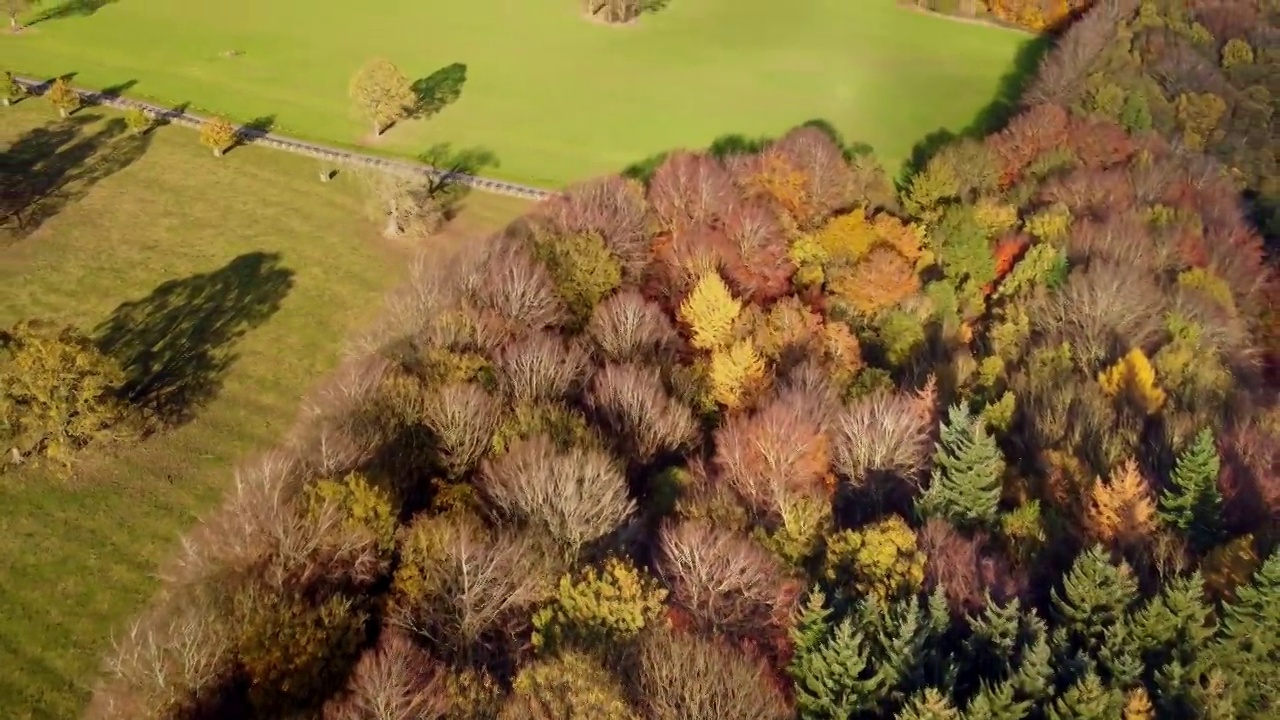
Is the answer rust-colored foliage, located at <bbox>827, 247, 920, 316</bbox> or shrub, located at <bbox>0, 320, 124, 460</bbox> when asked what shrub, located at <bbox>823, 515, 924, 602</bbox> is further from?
shrub, located at <bbox>0, 320, 124, 460</bbox>

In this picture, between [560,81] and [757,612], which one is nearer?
[757,612]

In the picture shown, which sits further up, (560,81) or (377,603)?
(560,81)

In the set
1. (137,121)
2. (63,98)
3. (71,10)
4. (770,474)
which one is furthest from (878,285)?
(71,10)

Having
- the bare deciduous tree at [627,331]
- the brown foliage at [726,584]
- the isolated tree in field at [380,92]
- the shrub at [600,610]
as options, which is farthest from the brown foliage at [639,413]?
the isolated tree in field at [380,92]

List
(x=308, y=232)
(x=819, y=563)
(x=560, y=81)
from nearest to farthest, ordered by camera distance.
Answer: (x=819, y=563), (x=308, y=232), (x=560, y=81)

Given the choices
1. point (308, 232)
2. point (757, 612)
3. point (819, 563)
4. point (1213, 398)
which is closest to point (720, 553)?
point (757, 612)

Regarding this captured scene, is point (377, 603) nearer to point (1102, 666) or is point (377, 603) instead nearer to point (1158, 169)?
point (1102, 666)

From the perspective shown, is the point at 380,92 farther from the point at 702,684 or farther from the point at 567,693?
the point at 702,684
